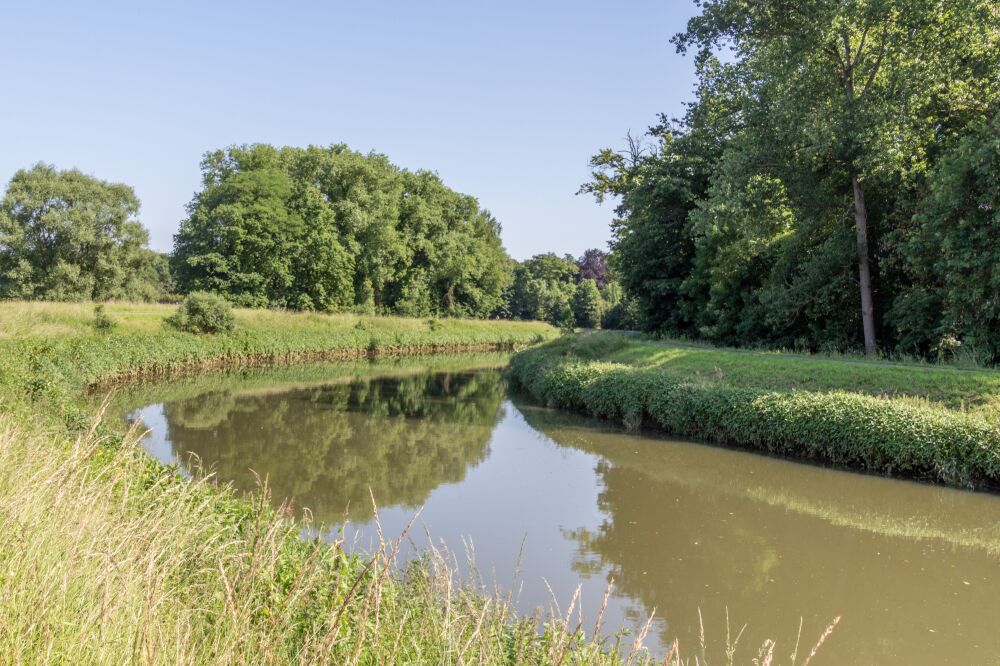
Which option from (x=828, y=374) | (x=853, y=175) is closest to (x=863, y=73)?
(x=853, y=175)

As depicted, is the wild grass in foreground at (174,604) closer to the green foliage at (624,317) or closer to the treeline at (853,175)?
the treeline at (853,175)

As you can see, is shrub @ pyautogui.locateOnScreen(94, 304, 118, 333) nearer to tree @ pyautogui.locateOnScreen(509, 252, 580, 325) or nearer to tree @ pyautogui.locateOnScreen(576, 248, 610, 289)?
tree @ pyautogui.locateOnScreen(509, 252, 580, 325)

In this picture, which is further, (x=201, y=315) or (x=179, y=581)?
(x=201, y=315)

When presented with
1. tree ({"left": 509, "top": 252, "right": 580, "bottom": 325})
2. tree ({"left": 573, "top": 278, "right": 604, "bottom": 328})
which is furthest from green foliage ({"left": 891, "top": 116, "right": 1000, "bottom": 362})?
tree ({"left": 509, "top": 252, "right": 580, "bottom": 325})

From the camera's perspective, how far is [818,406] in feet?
46.6

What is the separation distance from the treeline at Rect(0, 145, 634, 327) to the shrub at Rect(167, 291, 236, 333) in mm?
11234

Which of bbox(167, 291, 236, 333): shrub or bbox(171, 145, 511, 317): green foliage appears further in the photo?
bbox(171, 145, 511, 317): green foliage

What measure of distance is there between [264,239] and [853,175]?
3746cm

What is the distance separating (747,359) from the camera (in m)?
19.4

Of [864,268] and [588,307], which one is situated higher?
[588,307]

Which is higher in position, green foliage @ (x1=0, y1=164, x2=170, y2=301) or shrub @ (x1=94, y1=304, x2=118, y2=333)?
green foliage @ (x1=0, y1=164, x2=170, y2=301)

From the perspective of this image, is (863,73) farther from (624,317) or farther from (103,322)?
(624,317)

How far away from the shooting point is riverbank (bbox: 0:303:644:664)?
8.88 ft

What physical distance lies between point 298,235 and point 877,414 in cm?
4271
